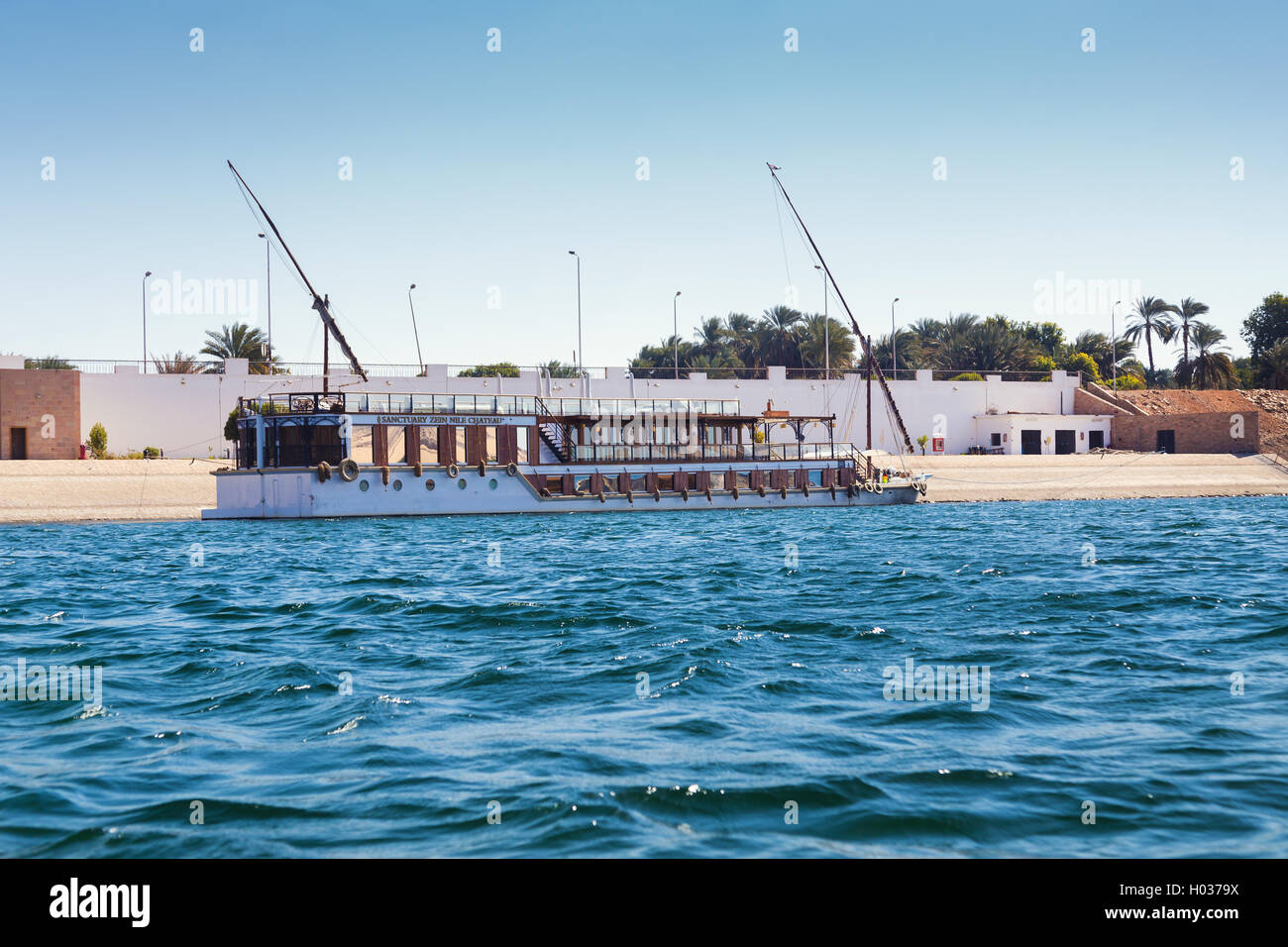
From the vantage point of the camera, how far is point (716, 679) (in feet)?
36.5

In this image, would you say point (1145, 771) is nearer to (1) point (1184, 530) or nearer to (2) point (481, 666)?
(2) point (481, 666)

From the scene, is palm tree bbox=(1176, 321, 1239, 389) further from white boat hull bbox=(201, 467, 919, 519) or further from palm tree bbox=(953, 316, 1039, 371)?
white boat hull bbox=(201, 467, 919, 519)

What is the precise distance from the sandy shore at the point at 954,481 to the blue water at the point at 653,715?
1005 inches

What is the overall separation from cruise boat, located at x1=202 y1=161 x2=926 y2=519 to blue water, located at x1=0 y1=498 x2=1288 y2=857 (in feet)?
70.7

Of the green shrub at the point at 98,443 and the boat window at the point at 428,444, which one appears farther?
the green shrub at the point at 98,443

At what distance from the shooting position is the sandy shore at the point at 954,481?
45312 millimetres

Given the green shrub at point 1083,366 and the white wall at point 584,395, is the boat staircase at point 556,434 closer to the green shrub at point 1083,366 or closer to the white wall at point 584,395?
the white wall at point 584,395

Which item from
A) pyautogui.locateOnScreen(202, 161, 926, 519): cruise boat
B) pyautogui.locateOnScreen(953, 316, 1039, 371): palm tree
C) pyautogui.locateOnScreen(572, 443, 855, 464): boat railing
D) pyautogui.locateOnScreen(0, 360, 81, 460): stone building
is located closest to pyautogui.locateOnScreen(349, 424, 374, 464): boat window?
pyautogui.locateOnScreen(202, 161, 926, 519): cruise boat

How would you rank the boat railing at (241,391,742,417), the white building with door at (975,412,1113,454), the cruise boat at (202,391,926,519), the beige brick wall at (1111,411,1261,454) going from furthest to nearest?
the white building with door at (975,412,1113,454) → the beige brick wall at (1111,411,1261,454) → the boat railing at (241,391,742,417) → the cruise boat at (202,391,926,519)

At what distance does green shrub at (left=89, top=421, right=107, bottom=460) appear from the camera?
57656 mm

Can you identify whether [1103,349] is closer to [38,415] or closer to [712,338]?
[712,338]

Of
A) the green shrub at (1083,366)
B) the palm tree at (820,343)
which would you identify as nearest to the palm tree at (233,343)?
the palm tree at (820,343)

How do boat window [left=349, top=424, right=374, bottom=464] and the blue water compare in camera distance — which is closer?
the blue water
